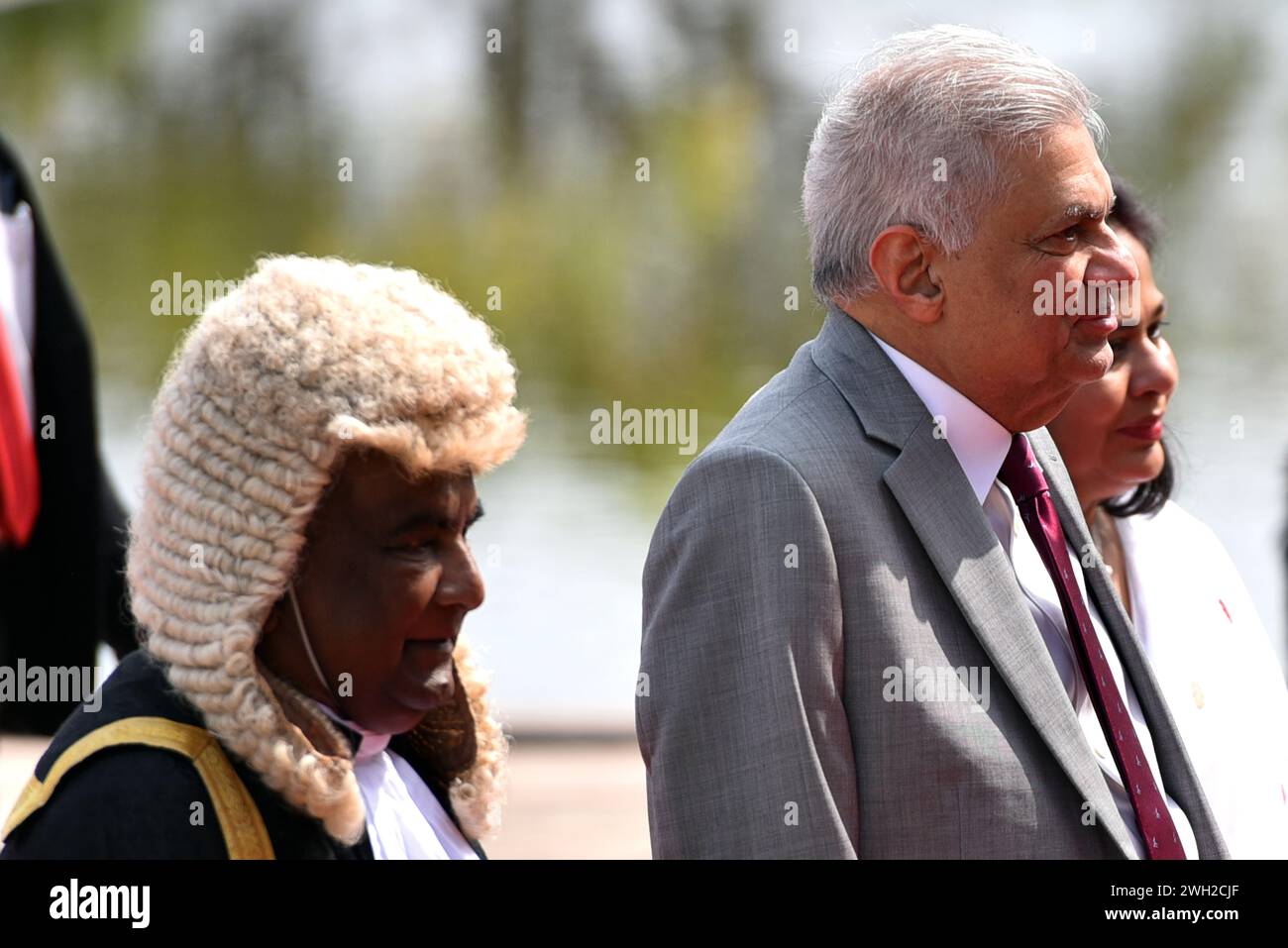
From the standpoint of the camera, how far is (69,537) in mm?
3830

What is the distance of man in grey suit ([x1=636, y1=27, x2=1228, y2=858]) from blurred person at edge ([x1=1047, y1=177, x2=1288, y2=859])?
1.41 feet

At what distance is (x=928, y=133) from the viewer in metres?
2.14

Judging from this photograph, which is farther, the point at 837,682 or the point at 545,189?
the point at 545,189

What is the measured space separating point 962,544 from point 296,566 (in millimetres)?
856

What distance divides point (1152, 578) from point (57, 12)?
262 inches

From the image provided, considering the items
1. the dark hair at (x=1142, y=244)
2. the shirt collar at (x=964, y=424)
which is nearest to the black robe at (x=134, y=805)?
the shirt collar at (x=964, y=424)

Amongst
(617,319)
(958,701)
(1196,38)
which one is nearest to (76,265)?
(617,319)

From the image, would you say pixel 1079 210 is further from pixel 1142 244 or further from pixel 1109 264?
pixel 1142 244

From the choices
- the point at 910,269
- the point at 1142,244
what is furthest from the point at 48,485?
the point at 1142,244

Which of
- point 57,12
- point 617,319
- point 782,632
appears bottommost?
point 782,632

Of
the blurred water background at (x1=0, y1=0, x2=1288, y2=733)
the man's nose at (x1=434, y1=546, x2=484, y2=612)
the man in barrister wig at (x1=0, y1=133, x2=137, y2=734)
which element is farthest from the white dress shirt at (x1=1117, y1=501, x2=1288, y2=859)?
the blurred water background at (x1=0, y1=0, x2=1288, y2=733)

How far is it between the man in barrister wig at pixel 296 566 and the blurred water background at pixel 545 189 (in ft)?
18.2

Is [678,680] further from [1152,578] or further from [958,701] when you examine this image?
[1152,578]

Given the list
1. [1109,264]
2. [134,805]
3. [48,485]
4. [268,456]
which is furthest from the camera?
[48,485]
